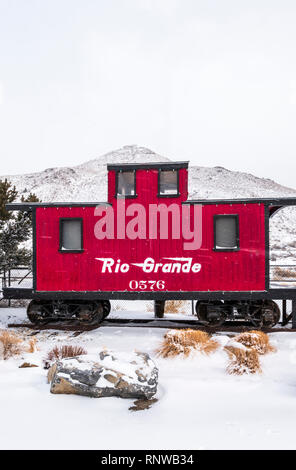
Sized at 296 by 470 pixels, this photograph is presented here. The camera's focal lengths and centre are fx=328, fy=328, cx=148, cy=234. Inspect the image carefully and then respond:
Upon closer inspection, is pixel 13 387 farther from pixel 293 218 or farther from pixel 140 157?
pixel 140 157

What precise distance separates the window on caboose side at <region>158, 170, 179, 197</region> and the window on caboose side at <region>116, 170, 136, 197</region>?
0.88 meters

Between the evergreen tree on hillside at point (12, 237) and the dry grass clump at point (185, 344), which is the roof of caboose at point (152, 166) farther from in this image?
the evergreen tree on hillside at point (12, 237)

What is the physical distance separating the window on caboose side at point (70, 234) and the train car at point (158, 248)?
3 cm

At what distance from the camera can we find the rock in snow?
5602 millimetres

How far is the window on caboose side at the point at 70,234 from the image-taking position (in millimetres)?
10617

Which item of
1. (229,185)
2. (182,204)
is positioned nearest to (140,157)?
(229,185)

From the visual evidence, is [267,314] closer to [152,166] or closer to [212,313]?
[212,313]

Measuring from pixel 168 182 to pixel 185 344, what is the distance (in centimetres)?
511

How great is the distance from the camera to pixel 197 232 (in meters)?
10.3

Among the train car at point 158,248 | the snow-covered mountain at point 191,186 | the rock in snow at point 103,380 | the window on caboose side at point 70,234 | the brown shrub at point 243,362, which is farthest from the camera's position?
the snow-covered mountain at point 191,186

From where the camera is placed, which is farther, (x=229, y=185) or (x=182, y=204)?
(x=229, y=185)

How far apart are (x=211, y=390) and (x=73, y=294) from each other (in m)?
5.90

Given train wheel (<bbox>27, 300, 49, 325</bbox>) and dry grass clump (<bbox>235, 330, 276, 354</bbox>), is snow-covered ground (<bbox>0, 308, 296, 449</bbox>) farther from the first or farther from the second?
train wheel (<bbox>27, 300, 49, 325</bbox>)

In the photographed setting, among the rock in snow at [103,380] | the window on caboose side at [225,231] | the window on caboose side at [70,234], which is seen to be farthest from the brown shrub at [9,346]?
the window on caboose side at [225,231]
